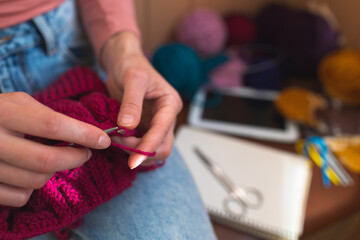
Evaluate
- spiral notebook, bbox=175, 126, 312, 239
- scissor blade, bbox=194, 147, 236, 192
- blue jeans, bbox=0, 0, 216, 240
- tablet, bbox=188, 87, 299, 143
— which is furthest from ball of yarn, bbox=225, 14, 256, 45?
blue jeans, bbox=0, 0, 216, 240

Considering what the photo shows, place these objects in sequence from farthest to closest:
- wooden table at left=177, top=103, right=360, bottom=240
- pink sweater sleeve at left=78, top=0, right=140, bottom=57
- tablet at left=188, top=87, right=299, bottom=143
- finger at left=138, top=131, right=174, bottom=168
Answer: tablet at left=188, top=87, right=299, bottom=143 < wooden table at left=177, top=103, right=360, bottom=240 < pink sweater sleeve at left=78, top=0, right=140, bottom=57 < finger at left=138, top=131, right=174, bottom=168

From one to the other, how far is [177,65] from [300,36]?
17.8 inches

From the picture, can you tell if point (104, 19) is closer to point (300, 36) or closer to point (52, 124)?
point (52, 124)

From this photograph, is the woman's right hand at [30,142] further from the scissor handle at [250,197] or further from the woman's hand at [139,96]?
the scissor handle at [250,197]

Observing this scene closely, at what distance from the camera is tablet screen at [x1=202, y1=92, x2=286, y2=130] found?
88 cm

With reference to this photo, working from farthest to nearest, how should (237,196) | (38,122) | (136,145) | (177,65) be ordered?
1. (177,65)
2. (237,196)
3. (136,145)
4. (38,122)

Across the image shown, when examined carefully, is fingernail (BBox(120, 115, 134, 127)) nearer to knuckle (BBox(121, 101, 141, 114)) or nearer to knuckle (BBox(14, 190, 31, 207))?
knuckle (BBox(121, 101, 141, 114))

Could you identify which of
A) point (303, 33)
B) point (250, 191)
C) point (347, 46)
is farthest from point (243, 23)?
point (250, 191)

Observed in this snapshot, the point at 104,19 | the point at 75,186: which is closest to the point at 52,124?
the point at 75,186

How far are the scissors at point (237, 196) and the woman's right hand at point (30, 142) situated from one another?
411mm

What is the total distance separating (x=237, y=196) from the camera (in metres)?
0.66

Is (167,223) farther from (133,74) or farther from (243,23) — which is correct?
(243,23)

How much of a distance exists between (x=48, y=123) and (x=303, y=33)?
930 millimetres

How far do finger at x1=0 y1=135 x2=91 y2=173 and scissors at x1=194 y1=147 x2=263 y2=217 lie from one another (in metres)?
0.43
